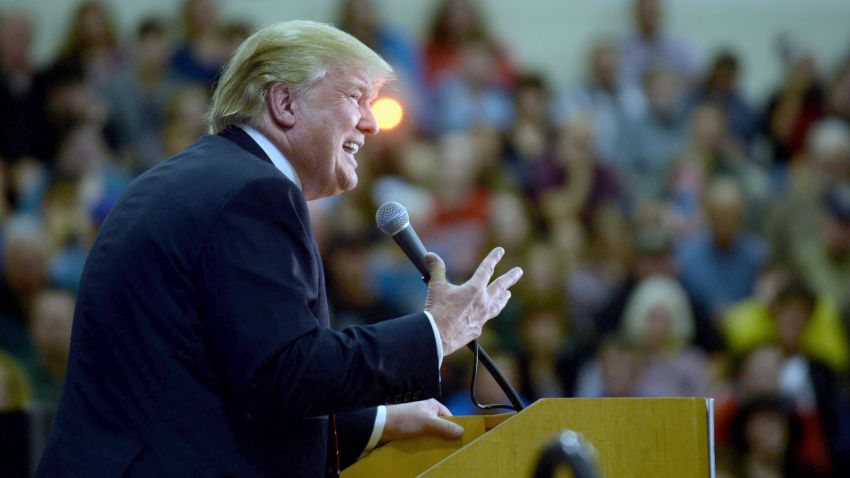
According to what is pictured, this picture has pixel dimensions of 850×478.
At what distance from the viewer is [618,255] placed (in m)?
6.43

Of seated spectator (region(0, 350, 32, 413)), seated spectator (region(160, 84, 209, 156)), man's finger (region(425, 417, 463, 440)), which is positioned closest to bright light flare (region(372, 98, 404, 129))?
seated spectator (region(160, 84, 209, 156))

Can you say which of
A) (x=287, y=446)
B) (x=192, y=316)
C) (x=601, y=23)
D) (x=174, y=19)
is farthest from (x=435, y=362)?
(x=601, y=23)

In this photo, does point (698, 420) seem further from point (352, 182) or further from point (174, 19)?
point (174, 19)

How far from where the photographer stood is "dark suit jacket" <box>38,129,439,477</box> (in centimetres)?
187

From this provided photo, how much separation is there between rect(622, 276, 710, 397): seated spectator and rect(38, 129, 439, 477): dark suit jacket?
13.6ft

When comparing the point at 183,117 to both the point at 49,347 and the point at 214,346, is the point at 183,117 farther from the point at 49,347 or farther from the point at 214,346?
the point at 214,346

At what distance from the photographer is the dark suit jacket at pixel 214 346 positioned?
6.13 feet

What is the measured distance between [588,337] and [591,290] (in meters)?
0.29

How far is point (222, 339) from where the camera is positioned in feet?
6.18

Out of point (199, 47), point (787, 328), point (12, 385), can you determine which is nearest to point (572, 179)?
point (787, 328)

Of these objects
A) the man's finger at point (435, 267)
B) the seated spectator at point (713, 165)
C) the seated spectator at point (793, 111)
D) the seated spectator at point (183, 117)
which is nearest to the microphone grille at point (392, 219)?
the man's finger at point (435, 267)

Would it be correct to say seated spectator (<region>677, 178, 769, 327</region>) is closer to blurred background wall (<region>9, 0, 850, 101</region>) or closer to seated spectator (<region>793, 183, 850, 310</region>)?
seated spectator (<region>793, 183, 850, 310</region>)

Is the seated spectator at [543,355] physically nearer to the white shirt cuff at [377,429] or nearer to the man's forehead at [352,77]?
the white shirt cuff at [377,429]

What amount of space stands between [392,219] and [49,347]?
369 centimetres
